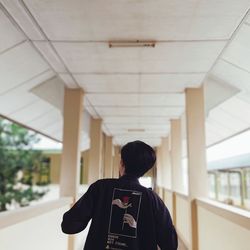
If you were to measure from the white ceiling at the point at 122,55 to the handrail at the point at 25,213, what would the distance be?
5.71 feet

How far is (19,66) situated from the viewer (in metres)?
4.00

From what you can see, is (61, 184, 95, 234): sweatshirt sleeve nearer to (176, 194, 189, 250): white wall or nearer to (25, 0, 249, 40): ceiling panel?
(25, 0, 249, 40): ceiling panel

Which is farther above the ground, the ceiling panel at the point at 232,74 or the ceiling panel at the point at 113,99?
the ceiling panel at the point at 113,99

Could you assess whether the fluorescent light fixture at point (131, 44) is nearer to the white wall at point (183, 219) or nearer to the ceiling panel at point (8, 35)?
the ceiling panel at point (8, 35)

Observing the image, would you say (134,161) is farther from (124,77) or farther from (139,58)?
(124,77)

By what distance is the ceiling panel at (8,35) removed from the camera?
2.96 m

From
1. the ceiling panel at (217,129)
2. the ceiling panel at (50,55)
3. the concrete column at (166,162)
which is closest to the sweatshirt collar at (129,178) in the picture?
the ceiling panel at (50,55)

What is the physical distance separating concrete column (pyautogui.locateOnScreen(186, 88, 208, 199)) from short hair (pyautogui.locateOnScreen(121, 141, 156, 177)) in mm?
3443

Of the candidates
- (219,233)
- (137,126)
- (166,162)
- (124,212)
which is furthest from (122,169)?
(166,162)

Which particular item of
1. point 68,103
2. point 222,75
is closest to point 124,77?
point 68,103

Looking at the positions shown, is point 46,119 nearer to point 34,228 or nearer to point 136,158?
point 34,228

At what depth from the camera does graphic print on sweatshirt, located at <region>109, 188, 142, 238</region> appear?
1.41 metres

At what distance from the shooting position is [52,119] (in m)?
6.74

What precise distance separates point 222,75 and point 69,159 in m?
2.59
